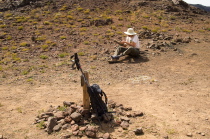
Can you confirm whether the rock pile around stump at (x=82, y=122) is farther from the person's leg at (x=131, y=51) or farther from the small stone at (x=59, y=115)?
the person's leg at (x=131, y=51)

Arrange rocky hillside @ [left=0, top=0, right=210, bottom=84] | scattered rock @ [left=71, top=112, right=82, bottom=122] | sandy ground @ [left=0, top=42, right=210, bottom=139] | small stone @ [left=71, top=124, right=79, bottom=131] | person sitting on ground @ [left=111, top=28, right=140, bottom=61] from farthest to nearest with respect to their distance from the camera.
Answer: rocky hillside @ [left=0, top=0, right=210, bottom=84] < person sitting on ground @ [left=111, top=28, right=140, bottom=61] < scattered rock @ [left=71, top=112, right=82, bottom=122] < sandy ground @ [left=0, top=42, right=210, bottom=139] < small stone @ [left=71, top=124, right=79, bottom=131]

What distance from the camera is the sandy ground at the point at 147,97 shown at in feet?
14.5

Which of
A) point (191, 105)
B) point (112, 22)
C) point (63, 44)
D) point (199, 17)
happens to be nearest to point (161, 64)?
point (191, 105)

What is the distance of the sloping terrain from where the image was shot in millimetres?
4746

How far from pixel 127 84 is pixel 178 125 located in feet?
9.67

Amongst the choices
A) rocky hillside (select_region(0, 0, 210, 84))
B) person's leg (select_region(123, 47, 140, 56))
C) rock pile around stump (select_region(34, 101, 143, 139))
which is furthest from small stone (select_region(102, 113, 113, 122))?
person's leg (select_region(123, 47, 140, 56))

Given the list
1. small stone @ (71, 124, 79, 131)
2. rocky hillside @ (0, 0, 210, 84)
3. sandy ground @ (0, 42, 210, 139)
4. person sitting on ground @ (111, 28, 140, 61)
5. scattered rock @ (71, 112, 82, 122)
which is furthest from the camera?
rocky hillside @ (0, 0, 210, 84)

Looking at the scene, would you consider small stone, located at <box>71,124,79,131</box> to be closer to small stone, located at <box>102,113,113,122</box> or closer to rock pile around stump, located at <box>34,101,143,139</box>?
rock pile around stump, located at <box>34,101,143,139</box>

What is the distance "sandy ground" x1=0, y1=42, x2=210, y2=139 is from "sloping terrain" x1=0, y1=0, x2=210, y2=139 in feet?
0.06

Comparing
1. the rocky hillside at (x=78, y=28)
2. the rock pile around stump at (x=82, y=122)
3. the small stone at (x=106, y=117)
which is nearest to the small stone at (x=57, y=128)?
the rock pile around stump at (x=82, y=122)

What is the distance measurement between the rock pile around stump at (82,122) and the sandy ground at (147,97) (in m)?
0.14

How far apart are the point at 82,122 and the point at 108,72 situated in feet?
13.9

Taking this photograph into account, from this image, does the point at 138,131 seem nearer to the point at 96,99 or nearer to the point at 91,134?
the point at 91,134

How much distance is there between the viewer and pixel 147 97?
19.7 ft
